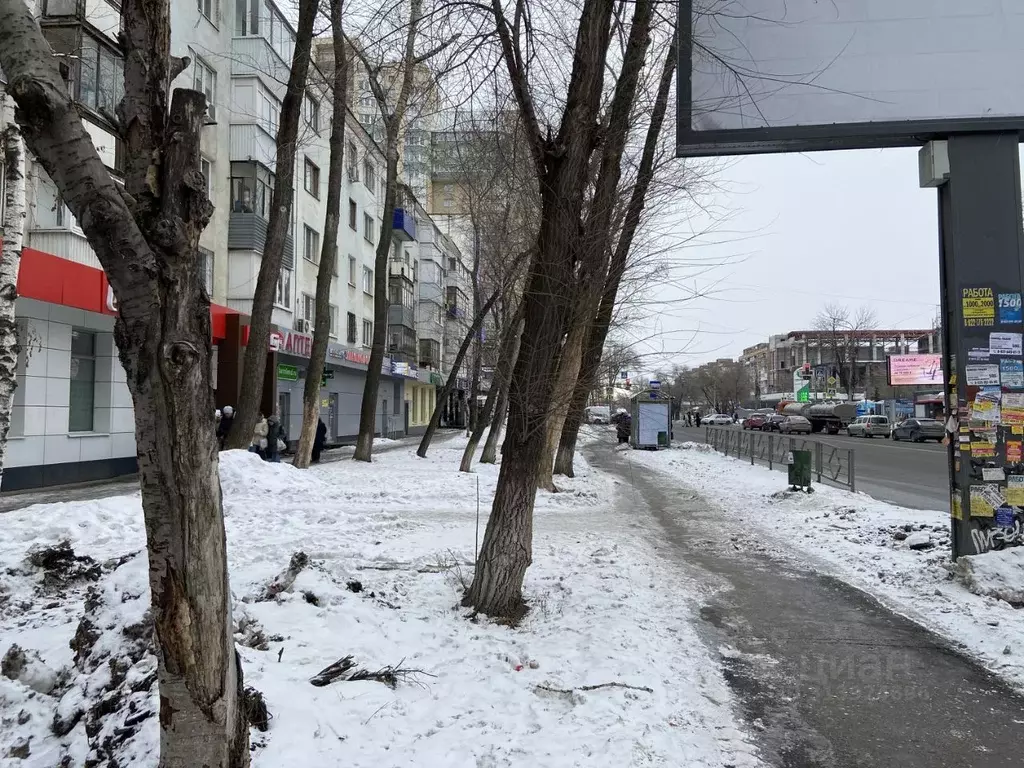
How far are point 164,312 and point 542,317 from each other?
11.5 feet

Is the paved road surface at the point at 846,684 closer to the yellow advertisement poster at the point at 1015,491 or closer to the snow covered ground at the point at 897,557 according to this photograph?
the snow covered ground at the point at 897,557

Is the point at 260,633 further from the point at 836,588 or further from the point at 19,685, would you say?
the point at 836,588

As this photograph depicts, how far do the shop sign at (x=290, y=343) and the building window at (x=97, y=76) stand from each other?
28.2ft

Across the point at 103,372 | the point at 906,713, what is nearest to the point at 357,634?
the point at 906,713

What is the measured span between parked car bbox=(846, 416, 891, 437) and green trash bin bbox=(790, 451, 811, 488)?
3604 cm

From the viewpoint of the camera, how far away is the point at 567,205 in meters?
5.46

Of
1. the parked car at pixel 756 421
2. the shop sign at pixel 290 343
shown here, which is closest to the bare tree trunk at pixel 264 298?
the shop sign at pixel 290 343

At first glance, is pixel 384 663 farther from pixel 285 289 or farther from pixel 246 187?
pixel 285 289

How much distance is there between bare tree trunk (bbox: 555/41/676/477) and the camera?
687cm

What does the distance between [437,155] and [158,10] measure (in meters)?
11.3

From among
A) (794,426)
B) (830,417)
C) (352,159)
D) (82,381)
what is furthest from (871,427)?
(82,381)

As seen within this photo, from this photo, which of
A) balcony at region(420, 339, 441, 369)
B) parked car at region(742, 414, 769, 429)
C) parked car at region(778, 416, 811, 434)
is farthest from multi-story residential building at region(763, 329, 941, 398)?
balcony at region(420, 339, 441, 369)

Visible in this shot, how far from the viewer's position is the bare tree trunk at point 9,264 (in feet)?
18.0

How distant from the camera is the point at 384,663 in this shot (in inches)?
162
